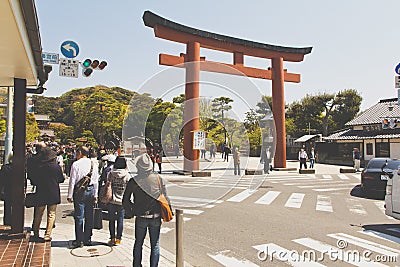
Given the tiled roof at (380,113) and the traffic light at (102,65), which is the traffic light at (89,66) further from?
the tiled roof at (380,113)

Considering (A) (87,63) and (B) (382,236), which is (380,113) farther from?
(A) (87,63)

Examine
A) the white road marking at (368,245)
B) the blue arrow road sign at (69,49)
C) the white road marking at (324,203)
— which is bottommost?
the white road marking at (324,203)

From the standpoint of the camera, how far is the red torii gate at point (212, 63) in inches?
731

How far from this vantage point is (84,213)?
6027 millimetres

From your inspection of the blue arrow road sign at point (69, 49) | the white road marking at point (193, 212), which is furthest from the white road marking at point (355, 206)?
the blue arrow road sign at point (69, 49)

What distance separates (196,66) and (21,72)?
14.5 m

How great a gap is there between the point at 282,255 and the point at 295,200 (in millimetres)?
6327

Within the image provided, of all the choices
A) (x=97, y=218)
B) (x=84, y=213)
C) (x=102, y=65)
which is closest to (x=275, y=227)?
(x=97, y=218)

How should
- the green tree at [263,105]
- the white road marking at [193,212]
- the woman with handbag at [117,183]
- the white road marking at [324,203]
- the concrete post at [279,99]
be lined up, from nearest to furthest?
1. the woman with handbag at [117,183]
2. the green tree at [263,105]
3. the white road marking at [193,212]
4. the white road marking at [324,203]
5. the concrete post at [279,99]

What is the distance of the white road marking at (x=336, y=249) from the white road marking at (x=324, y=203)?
12.3 feet

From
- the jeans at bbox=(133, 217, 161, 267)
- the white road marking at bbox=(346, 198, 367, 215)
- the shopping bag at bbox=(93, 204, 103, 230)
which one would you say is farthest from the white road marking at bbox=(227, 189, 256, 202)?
the jeans at bbox=(133, 217, 161, 267)

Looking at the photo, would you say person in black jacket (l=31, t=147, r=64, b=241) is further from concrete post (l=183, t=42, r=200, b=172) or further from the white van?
concrete post (l=183, t=42, r=200, b=172)

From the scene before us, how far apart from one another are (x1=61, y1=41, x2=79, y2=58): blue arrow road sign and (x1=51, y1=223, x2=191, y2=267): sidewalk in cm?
529

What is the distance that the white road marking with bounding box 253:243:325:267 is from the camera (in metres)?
5.22
